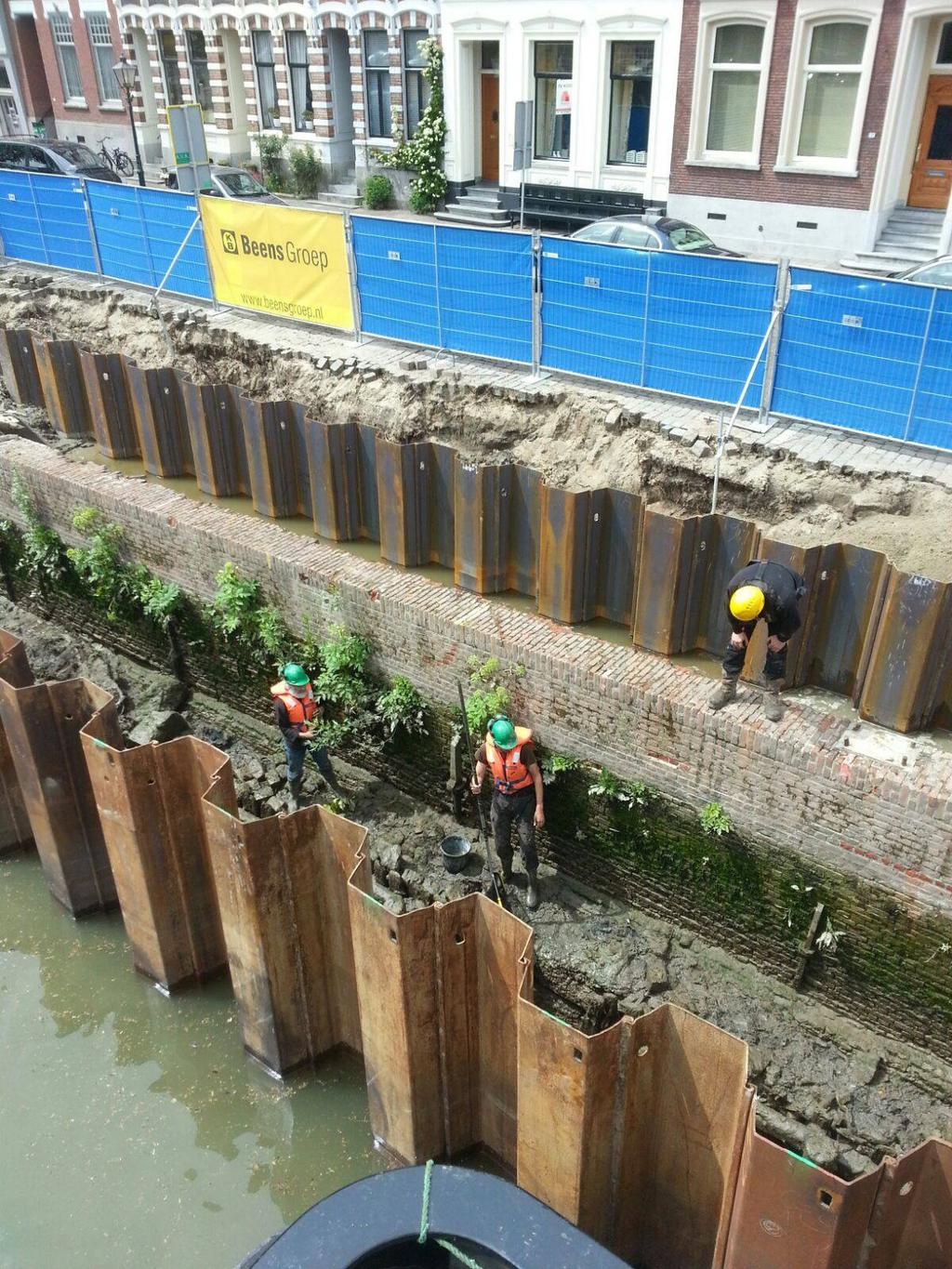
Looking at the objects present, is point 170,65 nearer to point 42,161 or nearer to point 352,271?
point 42,161

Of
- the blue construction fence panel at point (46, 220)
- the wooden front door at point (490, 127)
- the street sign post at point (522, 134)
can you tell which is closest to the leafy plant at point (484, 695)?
the blue construction fence panel at point (46, 220)

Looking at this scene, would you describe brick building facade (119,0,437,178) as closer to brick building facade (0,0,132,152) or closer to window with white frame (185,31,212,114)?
window with white frame (185,31,212,114)

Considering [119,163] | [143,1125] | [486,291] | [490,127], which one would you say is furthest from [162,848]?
[119,163]

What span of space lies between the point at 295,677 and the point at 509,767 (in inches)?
88.6

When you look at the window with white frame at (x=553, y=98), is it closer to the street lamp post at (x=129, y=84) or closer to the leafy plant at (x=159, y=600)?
the street lamp post at (x=129, y=84)

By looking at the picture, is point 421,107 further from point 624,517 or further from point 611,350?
point 624,517

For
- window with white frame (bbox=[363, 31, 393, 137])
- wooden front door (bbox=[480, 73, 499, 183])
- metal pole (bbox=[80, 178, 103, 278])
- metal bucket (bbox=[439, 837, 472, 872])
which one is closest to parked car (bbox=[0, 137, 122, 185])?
window with white frame (bbox=[363, 31, 393, 137])

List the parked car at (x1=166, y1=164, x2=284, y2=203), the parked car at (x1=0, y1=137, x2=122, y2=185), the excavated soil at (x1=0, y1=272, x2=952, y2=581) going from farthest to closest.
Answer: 1. the parked car at (x1=0, y1=137, x2=122, y2=185)
2. the parked car at (x1=166, y1=164, x2=284, y2=203)
3. the excavated soil at (x1=0, y1=272, x2=952, y2=581)

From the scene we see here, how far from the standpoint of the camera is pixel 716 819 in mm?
7414

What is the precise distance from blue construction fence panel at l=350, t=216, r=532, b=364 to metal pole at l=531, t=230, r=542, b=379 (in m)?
0.08

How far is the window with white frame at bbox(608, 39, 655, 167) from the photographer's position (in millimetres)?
20812

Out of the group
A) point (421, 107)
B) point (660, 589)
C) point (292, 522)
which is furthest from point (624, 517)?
point (421, 107)

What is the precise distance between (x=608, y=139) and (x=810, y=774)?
1913 centimetres

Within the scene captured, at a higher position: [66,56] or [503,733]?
[66,56]
